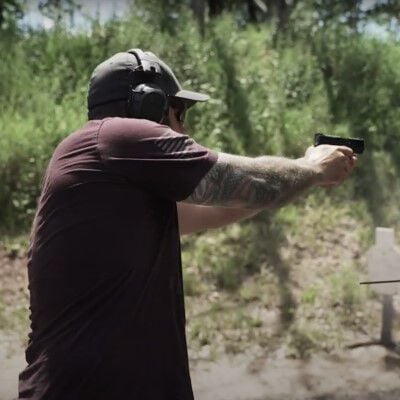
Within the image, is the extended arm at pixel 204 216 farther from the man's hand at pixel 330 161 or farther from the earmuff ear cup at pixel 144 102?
the earmuff ear cup at pixel 144 102

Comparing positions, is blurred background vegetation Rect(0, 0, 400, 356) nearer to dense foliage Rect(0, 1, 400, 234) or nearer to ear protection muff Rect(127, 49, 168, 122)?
dense foliage Rect(0, 1, 400, 234)

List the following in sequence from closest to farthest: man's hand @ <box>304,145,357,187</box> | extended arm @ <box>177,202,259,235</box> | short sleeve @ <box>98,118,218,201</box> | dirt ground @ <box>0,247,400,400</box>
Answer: short sleeve @ <box>98,118,218,201</box> < man's hand @ <box>304,145,357,187</box> < extended arm @ <box>177,202,259,235</box> < dirt ground @ <box>0,247,400,400</box>

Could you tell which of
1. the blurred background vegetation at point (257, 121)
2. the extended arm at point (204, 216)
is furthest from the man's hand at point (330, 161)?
the blurred background vegetation at point (257, 121)

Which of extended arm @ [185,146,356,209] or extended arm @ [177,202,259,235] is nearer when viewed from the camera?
extended arm @ [185,146,356,209]

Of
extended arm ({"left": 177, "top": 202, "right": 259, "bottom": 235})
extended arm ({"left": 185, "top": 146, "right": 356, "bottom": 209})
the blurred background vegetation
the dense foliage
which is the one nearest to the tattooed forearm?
extended arm ({"left": 185, "top": 146, "right": 356, "bottom": 209})

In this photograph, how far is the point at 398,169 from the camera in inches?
305

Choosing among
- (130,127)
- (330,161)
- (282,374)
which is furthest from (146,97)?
(282,374)

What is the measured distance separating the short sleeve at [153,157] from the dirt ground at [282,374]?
9.74 ft

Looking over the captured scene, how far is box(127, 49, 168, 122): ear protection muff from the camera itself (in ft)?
6.65

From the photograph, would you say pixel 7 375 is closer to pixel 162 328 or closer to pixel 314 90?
pixel 162 328

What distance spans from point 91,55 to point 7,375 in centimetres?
532

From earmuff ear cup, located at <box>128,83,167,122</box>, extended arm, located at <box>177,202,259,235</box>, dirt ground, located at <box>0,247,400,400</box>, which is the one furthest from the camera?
dirt ground, located at <box>0,247,400,400</box>

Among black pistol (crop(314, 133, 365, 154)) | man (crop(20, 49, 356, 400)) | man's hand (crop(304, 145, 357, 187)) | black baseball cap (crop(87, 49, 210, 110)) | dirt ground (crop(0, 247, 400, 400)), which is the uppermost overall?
black baseball cap (crop(87, 49, 210, 110))

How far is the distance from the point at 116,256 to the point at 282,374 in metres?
3.29
